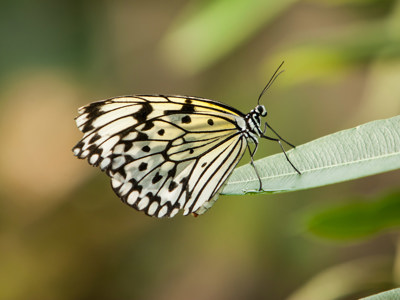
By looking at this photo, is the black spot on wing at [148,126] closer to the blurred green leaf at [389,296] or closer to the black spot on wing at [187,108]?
the black spot on wing at [187,108]

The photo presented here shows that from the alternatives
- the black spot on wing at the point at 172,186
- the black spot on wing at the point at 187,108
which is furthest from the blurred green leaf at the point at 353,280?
Result: the black spot on wing at the point at 187,108

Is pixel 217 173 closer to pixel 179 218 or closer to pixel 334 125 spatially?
pixel 334 125

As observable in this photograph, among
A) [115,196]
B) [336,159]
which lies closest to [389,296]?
[336,159]

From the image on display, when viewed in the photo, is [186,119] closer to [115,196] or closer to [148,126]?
[148,126]
